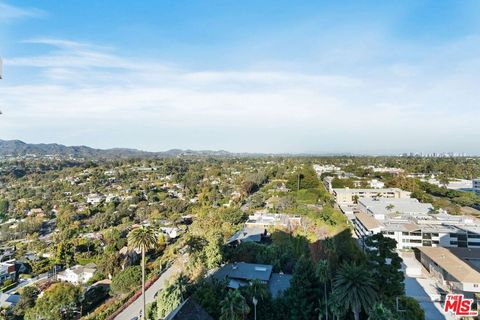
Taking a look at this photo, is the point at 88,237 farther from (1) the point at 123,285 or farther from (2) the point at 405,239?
(2) the point at 405,239

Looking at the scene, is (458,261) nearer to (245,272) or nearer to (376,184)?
(245,272)

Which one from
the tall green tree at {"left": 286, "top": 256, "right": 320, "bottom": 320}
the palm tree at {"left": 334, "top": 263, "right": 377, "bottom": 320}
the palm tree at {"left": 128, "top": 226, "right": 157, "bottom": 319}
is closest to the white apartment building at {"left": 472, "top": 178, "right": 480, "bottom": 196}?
the tall green tree at {"left": 286, "top": 256, "right": 320, "bottom": 320}

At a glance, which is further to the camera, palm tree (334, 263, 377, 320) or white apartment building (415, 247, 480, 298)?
white apartment building (415, 247, 480, 298)

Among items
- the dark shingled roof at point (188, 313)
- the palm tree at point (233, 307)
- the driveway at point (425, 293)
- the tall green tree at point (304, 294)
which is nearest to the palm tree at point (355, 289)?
the tall green tree at point (304, 294)

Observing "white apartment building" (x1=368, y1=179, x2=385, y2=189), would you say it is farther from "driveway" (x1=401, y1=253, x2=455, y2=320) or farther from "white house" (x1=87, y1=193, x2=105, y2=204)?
"white house" (x1=87, y1=193, x2=105, y2=204)

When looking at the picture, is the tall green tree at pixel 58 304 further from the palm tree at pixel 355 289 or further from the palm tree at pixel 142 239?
the palm tree at pixel 355 289

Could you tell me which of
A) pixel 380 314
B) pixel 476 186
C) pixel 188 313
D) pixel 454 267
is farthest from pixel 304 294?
pixel 476 186
